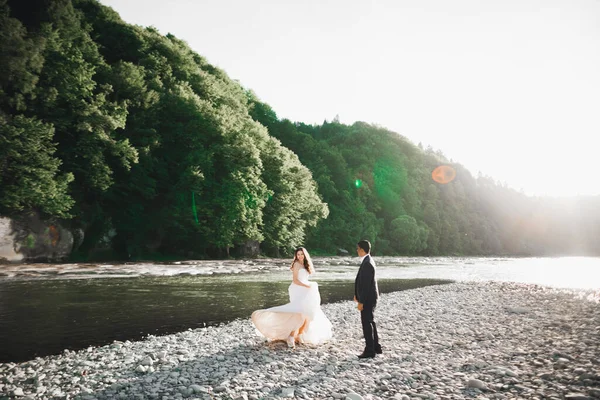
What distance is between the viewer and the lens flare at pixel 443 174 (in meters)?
119

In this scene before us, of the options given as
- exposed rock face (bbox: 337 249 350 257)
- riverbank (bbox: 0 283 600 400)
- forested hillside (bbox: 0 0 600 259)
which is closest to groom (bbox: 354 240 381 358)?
riverbank (bbox: 0 283 600 400)

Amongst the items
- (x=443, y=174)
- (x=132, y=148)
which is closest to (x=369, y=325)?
(x=132, y=148)

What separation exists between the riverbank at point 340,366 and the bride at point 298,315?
31 centimetres

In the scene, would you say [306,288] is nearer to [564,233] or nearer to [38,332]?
[38,332]

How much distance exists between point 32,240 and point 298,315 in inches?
1226

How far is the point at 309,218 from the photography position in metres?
57.8

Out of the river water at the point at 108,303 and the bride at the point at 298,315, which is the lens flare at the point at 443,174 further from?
the bride at the point at 298,315

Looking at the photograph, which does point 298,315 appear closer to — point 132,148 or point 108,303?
point 108,303

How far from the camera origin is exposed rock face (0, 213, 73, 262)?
29469 mm

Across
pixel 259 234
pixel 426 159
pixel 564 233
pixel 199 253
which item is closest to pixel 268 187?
pixel 259 234

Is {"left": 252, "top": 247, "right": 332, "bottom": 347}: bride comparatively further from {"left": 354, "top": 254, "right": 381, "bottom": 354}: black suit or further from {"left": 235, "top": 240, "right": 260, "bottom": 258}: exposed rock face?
{"left": 235, "top": 240, "right": 260, "bottom": 258}: exposed rock face

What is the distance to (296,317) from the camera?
9.17 meters

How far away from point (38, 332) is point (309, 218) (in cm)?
4801

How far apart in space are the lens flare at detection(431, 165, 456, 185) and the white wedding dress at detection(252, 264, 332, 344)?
382 ft
